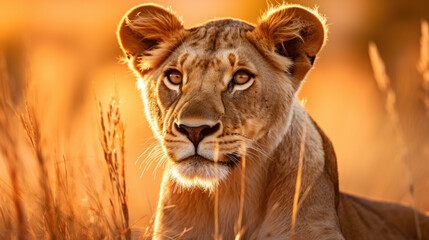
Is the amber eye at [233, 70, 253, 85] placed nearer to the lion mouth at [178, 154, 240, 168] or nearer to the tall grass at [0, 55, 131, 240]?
the lion mouth at [178, 154, 240, 168]

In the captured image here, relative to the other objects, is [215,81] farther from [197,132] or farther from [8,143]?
[8,143]

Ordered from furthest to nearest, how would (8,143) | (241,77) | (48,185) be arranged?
1. (241,77)
2. (48,185)
3. (8,143)

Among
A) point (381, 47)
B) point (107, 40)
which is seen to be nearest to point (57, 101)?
point (107, 40)

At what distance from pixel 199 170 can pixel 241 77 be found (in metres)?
0.72

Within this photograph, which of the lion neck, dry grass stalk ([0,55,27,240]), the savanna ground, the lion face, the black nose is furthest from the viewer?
the lion neck

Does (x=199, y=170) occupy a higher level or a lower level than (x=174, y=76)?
lower

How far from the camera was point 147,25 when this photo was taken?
15.2 feet

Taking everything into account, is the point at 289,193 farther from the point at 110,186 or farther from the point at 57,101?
the point at 57,101

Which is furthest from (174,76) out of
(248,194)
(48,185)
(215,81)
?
(48,185)

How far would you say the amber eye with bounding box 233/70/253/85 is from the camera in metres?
4.17

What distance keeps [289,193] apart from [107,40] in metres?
13.5

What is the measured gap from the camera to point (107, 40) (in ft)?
56.3

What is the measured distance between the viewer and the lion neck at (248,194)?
14.1 ft

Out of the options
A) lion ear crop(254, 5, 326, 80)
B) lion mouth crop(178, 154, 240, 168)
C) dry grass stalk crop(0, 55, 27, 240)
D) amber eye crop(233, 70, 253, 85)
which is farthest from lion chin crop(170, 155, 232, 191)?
dry grass stalk crop(0, 55, 27, 240)
